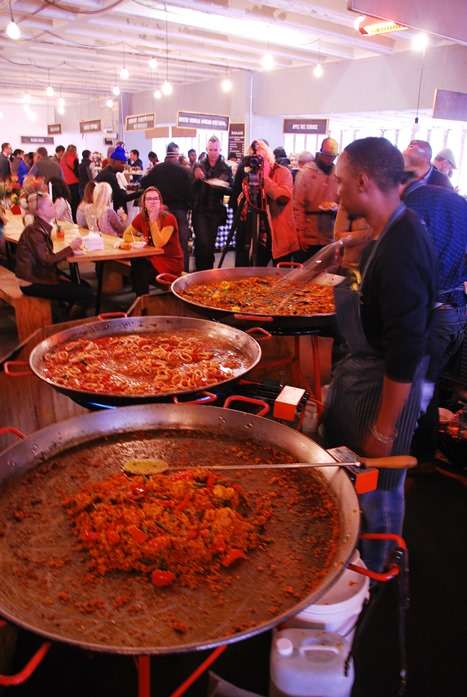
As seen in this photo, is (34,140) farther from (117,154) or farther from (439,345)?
(439,345)

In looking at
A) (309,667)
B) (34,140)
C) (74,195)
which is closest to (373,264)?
(309,667)

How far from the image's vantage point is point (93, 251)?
6.32 m

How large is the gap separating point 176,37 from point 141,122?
3958 millimetres

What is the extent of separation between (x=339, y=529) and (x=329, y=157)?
5.53 m

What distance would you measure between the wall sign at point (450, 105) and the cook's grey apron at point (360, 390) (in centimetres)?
821

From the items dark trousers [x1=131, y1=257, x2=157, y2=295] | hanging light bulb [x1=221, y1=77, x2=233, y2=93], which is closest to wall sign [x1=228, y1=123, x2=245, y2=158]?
hanging light bulb [x1=221, y1=77, x2=233, y2=93]

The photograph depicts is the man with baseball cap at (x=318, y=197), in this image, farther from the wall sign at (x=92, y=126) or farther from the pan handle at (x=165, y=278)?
the wall sign at (x=92, y=126)

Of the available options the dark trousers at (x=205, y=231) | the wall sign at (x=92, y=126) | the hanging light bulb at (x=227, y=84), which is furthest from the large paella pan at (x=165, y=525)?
the wall sign at (x=92, y=126)

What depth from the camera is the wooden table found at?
6070 millimetres

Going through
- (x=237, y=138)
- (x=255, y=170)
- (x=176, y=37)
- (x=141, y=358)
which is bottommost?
(x=141, y=358)

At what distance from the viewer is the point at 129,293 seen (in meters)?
8.35

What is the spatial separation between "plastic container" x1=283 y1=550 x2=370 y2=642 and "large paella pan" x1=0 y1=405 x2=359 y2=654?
47 centimetres

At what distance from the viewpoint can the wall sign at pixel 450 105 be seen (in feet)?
29.7

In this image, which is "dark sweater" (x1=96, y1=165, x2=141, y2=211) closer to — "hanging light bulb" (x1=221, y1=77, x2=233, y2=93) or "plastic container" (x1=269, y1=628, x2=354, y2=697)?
"hanging light bulb" (x1=221, y1=77, x2=233, y2=93)
